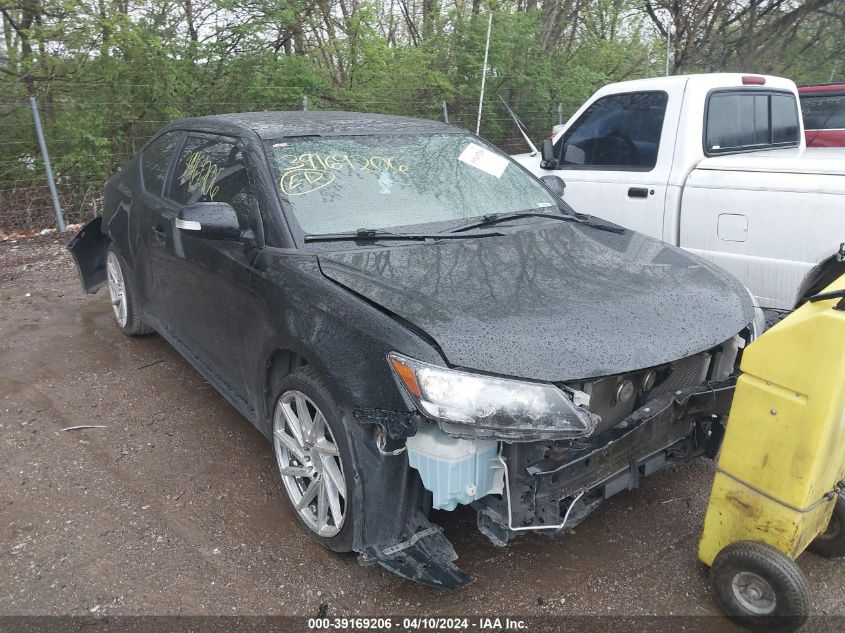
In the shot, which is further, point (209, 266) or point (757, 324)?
point (209, 266)

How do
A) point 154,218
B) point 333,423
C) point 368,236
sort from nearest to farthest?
1. point 333,423
2. point 368,236
3. point 154,218

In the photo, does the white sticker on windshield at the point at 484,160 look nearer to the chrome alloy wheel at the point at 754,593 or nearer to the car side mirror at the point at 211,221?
the car side mirror at the point at 211,221

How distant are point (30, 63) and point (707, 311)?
358 inches

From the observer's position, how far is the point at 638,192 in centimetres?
488

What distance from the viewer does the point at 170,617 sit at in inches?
100

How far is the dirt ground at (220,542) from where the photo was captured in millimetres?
2613

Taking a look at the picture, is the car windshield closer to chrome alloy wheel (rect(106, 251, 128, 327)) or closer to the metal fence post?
chrome alloy wheel (rect(106, 251, 128, 327))

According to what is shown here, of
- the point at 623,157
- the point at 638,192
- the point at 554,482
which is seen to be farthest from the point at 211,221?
the point at 623,157

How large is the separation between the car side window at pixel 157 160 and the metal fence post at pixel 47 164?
4.44 m

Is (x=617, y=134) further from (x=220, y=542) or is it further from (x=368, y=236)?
(x=220, y=542)

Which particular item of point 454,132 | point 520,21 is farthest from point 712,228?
point 520,21

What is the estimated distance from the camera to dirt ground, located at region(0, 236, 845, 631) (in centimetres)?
261

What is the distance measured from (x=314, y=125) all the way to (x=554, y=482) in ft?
7.58

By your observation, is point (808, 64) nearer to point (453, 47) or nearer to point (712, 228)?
point (453, 47)
